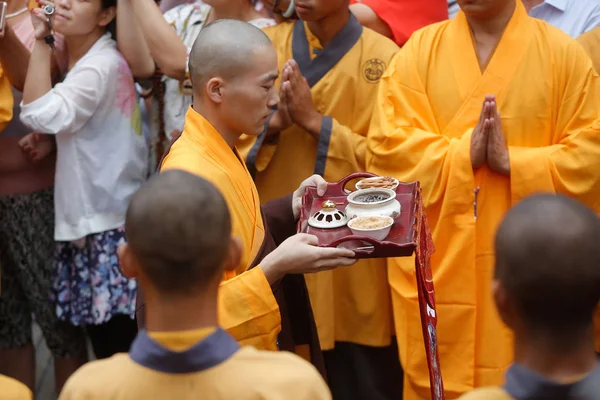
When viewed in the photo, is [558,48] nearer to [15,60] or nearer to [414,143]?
[414,143]

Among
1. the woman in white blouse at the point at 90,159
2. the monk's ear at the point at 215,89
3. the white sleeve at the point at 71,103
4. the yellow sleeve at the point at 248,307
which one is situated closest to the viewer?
the yellow sleeve at the point at 248,307

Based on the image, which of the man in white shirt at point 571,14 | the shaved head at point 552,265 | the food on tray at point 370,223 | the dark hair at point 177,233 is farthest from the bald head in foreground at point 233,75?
the man in white shirt at point 571,14

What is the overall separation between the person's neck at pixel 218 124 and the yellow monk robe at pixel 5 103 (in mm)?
1726

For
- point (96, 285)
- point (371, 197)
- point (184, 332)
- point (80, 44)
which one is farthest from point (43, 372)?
point (184, 332)

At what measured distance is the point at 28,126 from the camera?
14.6 feet

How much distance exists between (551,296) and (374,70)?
2.73 metres

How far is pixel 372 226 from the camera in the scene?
115 inches

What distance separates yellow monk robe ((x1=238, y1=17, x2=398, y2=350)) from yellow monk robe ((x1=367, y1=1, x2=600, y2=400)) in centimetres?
41

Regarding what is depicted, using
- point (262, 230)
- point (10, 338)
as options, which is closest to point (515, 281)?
point (262, 230)

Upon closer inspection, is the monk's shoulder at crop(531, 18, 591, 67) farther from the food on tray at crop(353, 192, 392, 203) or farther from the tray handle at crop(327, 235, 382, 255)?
the tray handle at crop(327, 235, 382, 255)

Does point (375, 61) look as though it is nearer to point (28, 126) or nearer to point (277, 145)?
point (277, 145)

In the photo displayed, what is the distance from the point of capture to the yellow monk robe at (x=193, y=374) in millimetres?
1868

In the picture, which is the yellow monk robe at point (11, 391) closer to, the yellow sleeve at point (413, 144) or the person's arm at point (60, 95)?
the yellow sleeve at point (413, 144)

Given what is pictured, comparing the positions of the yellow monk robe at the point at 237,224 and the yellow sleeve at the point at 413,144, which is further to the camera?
the yellow sleeve at the point at 413,144
